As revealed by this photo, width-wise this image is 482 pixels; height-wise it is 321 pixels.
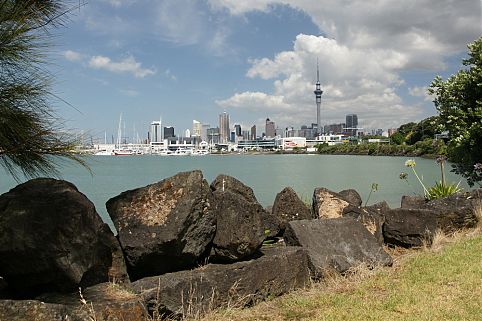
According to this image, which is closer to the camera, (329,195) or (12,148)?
(12,148)

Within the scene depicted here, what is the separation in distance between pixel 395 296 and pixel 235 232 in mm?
1791

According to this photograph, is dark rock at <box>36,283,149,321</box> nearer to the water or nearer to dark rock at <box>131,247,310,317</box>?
dark rock at <box>131,247,310,317</box>

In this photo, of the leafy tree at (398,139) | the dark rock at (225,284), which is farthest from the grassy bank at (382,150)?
the dark rock at (225,284)

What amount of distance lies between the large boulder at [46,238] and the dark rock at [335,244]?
9.38 ft

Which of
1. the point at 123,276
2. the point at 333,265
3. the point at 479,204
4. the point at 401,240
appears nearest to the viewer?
the point at 123,276

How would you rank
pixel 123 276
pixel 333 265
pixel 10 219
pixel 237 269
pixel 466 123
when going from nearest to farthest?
pixel 10 219 < pixel 123 276 < pixel 237 269 < pixel 333 265 < pixel 466 123

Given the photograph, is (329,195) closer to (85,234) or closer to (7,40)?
(85,234)

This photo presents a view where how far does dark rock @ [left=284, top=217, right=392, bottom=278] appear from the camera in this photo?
6.12 metres

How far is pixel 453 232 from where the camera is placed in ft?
27.9

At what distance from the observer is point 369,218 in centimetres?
778

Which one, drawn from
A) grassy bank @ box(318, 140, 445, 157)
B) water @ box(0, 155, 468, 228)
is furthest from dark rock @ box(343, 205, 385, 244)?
grassy bank @ box(318, 140, 445, 157)

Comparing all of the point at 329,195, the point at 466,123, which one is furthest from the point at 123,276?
the point at 466,123

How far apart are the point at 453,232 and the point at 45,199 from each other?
7014 mm

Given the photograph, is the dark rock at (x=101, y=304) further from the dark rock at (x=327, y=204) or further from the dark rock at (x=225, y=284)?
the dark rock at (x=327, y=204)
